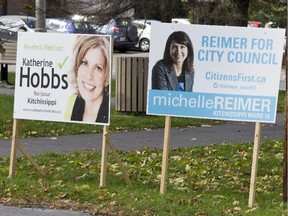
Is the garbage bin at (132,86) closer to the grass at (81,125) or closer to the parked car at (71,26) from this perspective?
the grass at (81,125)

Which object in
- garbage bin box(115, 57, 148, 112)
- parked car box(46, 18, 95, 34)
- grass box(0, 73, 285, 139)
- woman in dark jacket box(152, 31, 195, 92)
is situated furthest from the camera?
parked car box(46, 18, 95, 34)

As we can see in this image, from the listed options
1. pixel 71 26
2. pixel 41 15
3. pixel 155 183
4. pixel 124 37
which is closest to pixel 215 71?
pixel 155 183

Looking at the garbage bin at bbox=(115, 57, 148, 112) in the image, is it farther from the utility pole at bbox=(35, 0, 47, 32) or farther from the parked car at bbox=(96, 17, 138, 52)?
the parked car at bbox=(96, 17, 138, 52)

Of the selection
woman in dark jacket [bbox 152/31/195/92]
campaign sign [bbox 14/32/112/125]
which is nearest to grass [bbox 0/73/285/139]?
campaign sign [bbox 14/32/112/125]

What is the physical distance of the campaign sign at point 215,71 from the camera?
27.2 feet

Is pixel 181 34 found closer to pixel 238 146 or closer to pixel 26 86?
pixel 26 86

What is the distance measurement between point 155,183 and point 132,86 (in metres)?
6.51

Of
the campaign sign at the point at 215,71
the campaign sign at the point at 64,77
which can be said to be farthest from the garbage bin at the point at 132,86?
the campaign sign at the point at 215,71

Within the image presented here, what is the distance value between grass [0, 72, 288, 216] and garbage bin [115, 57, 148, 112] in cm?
367

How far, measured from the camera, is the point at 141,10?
1900 cm

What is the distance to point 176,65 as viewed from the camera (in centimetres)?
861

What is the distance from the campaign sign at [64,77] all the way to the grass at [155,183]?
2.53 ft

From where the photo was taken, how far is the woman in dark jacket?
28.0 feet

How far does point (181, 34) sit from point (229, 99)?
80cm
